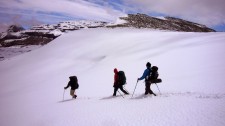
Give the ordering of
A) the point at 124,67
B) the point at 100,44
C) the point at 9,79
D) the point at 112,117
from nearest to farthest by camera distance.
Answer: the point at 112,117 < the point at 124,67 < the point at 9,79 < the point at 100,44

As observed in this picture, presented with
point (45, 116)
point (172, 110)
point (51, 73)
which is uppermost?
point (172, 110)

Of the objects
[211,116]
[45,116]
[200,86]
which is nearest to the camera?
[211,116]

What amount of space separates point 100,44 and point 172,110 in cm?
2934

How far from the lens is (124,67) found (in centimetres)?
2378

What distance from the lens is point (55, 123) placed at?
11.4m

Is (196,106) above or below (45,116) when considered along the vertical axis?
above

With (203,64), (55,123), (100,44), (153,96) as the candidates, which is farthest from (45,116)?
(100,44)

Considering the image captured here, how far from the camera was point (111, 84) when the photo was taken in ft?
62.5

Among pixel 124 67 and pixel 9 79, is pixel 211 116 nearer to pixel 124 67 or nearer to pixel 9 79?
pixel 124 67

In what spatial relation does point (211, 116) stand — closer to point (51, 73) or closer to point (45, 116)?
point (45, 116)

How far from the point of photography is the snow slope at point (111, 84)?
9242 millimetres

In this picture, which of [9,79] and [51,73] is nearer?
[51,73]

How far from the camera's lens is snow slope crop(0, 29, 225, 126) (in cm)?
924

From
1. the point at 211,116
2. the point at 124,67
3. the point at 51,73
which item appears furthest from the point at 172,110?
the point at 51,73
